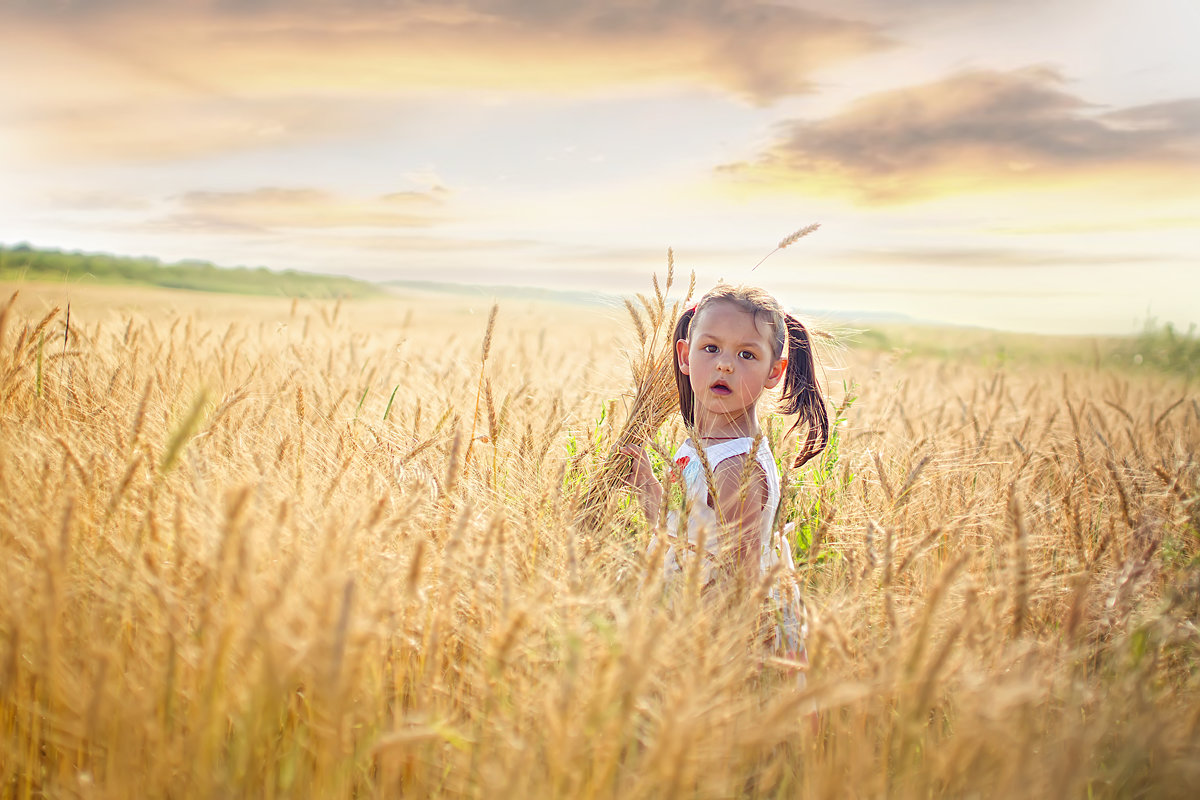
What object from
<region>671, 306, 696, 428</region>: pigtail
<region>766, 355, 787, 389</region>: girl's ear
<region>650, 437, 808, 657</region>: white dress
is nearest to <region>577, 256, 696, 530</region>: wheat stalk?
<region>671, 306, 696, 428</region>: pigtail

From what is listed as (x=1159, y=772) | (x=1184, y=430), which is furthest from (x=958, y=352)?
(x=1159, y=772)

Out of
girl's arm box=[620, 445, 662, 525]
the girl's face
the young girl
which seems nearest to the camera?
the young girl

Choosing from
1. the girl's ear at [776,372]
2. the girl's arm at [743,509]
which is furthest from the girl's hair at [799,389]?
the girl's arm at [743,509]

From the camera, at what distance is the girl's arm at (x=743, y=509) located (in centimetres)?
179

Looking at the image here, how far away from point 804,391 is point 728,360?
564 millimetres

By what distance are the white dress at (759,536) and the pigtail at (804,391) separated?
39 centimetres

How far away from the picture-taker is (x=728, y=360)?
2215mm

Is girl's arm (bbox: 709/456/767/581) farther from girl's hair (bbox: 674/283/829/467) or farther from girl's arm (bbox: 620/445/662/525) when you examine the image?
girl's hair (bbox: 674/283/829/467)

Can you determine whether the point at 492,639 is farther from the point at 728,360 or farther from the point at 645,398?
the point at 645,398

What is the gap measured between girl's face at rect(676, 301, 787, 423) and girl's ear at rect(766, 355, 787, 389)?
0.05 m

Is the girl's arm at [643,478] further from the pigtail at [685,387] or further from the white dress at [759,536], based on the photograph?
the pigtail at [685,387]

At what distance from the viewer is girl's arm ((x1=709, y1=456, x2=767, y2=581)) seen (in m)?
1.79

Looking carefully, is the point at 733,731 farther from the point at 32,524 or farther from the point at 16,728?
the point at 32,524

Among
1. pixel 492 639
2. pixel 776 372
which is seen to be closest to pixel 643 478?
pixel 776 372
